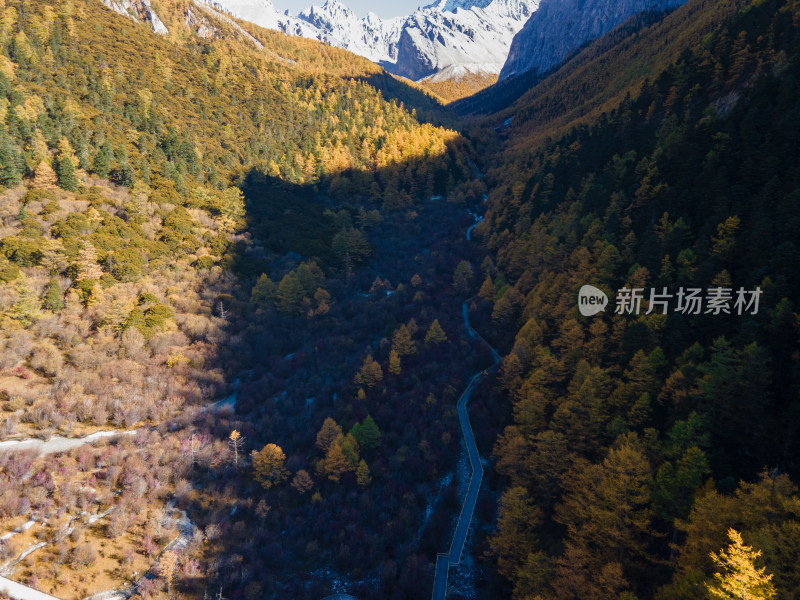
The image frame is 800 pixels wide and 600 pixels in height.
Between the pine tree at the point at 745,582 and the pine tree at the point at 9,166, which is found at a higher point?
the pine tree at the point at 9,166

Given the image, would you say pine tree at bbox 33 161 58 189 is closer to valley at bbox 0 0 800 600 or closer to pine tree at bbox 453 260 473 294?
valley at bbox 0 0 800 600

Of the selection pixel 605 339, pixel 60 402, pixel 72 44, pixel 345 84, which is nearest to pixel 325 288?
pixel 60 402

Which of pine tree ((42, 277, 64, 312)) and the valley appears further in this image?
pine tree ((42, 277, 64, 312))

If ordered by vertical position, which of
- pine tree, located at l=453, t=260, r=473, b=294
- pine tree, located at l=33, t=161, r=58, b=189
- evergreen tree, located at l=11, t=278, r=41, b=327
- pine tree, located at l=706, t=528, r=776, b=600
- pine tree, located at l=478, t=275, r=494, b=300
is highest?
pine tree, located at l=453, t=260, r=473, b=294

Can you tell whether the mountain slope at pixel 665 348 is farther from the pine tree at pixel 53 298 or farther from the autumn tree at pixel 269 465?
the pine tree at pixel 53 298

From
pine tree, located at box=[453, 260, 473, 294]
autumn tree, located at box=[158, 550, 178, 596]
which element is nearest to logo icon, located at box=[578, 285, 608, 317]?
pine tree, located at box=[453, 260, 473, 294]

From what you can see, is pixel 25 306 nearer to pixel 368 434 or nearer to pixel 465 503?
pixel 368 434

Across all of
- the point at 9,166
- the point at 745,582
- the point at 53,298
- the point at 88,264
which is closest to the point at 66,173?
the point at 9,166

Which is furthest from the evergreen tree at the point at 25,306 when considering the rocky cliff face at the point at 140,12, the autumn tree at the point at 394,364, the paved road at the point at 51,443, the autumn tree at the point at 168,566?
the rocky cliff face at the point at 140,12
